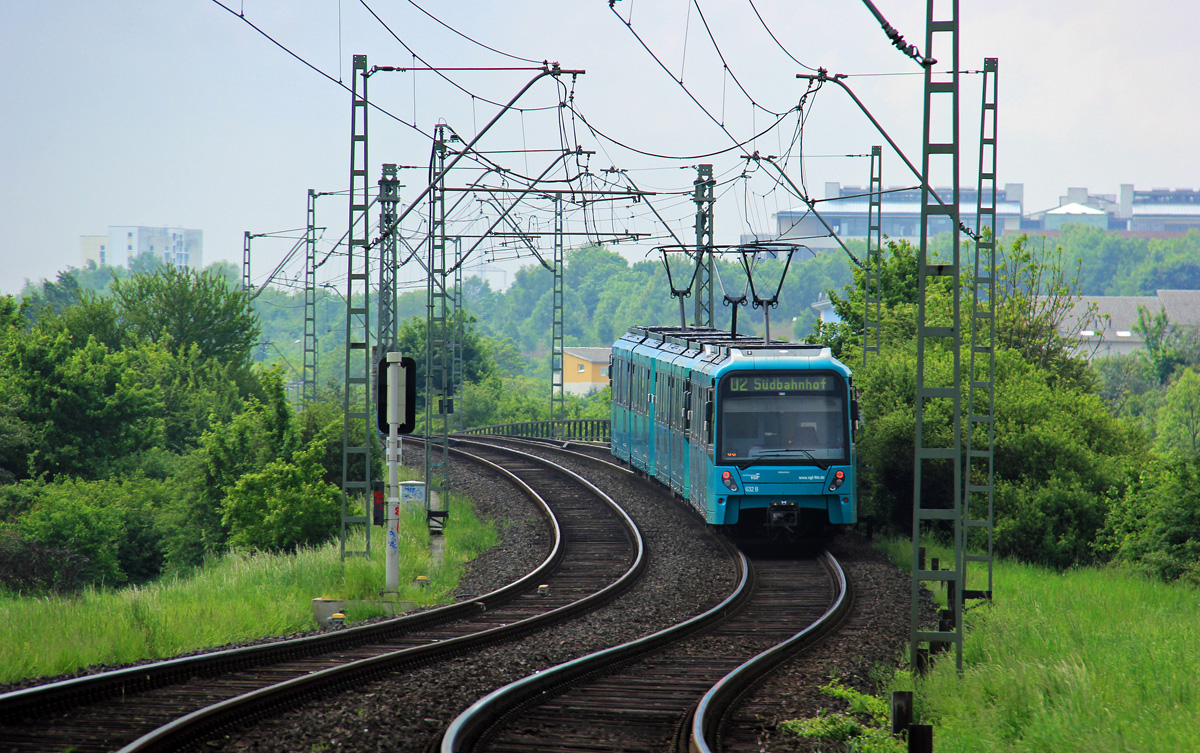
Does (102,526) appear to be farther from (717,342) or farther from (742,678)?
(742,678)

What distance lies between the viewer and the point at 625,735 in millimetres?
7977

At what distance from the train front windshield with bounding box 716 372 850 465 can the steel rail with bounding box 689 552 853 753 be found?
11.7 ft

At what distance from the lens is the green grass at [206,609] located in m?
9.93

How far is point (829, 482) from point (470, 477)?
14.8m

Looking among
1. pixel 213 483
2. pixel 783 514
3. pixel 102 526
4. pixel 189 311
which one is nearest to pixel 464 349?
pixel 189 311

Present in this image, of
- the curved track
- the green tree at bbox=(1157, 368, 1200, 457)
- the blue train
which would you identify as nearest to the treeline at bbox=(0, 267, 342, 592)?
the blue train

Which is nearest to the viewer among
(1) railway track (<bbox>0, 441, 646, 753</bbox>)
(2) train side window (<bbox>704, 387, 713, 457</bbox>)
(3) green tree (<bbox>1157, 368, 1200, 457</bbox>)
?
(1) railway track (<bbox>0, 441, 646, 753</bbox>)

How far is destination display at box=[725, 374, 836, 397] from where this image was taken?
17.6 m

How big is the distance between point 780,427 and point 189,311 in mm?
43630

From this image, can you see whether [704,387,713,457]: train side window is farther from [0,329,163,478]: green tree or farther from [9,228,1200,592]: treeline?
[0,329,163,478]: green tree

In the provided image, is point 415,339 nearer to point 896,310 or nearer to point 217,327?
point 217,327

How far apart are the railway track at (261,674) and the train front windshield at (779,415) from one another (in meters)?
2.47

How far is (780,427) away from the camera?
17594 millimetres

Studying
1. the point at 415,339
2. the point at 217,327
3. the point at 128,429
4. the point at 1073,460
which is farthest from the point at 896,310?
the point at 415,339
